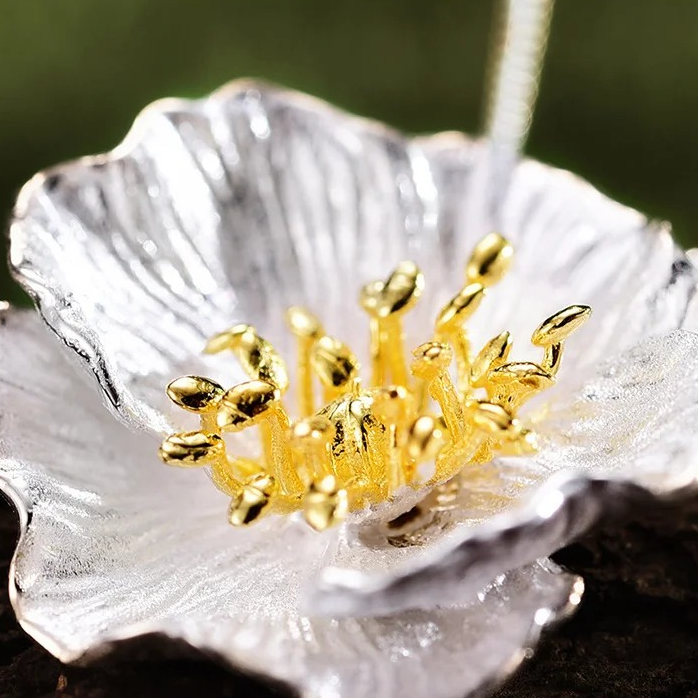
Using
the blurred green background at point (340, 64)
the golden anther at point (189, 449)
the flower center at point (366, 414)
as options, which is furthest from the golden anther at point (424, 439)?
the blurred green background at point (340, 64)

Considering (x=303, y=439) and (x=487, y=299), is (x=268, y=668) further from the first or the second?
(x=487, y=299)

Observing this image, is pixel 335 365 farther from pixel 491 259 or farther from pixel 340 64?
pixel 340 64

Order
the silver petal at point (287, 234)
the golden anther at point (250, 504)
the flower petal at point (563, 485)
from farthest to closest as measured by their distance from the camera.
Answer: the silver petal at point (287, 234), the golden anther at point (250, 504), the flower petal at point (563, 485)

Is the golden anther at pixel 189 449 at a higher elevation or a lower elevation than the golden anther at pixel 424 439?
lower

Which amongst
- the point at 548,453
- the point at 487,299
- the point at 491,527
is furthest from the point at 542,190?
the point at 491,527

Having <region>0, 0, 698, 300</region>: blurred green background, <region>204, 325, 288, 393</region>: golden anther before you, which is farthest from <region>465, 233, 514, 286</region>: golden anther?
<region>0, 0, 698, 300</region>: blurred green background

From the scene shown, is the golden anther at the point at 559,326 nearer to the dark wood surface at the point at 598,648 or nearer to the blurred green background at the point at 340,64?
the dark wood surface at the point at 598,648

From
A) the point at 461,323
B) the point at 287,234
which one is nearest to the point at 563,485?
the point at 461,323

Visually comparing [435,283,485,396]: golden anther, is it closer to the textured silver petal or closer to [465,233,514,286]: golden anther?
[465,233,514,286]: golden anther
